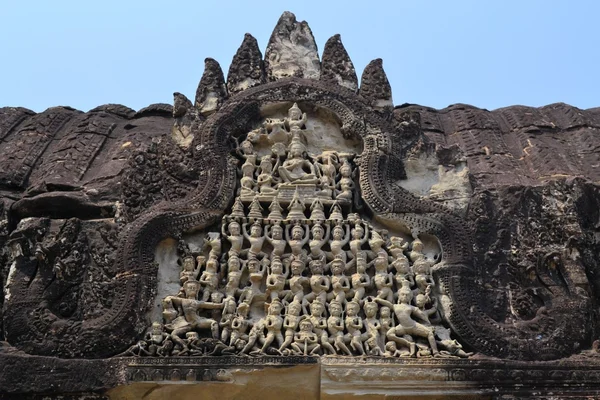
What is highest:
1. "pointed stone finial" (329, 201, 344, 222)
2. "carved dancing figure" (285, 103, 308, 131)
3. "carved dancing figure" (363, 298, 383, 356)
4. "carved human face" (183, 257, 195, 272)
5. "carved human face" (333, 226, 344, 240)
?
"carved dancing figure" (285, 103, 308, 131)

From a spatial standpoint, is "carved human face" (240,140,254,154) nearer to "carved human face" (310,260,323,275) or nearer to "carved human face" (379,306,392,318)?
"carved human face" (310,260,323,275)

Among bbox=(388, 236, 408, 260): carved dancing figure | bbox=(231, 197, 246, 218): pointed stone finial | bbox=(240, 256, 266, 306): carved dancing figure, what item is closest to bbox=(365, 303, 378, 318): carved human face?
bbox=(388, 236, 408, 260): carved dancing figure

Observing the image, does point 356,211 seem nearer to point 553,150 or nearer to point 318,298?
point 318,298

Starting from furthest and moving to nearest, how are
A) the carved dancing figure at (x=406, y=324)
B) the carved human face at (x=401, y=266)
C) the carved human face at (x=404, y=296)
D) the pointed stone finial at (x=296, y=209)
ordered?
the pointed stone finial at (x=296, y=209) → the carved human face at (x=401, y=266) → the carved human face at (x=404, y=296) → the carved dancing figure at (x=406, y=324)

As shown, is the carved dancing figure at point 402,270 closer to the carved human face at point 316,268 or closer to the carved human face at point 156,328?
the carved human face at point 316,268

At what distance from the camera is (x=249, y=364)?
17.4ft

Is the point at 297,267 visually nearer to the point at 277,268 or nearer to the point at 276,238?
the point at 277,268

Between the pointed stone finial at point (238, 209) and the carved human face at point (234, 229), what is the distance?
112mm

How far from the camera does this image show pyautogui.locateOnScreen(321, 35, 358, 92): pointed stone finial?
24.6 feet

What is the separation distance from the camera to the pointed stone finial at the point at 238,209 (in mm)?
6207

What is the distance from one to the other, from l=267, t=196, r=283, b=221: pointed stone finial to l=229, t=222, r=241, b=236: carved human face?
29cm

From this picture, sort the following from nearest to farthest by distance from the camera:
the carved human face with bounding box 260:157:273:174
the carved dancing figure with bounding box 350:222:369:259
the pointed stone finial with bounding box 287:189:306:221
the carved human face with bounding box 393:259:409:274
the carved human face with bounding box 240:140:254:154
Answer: the carved human face with bounding box 393:259:409:274, the carved dancing figure with bounding box 350:222:369:259, the pointed stone finial with bounding box 287:189:306:221, the carved human face with bounding box 260:157:273:174, the carved human face with bounding box 240:140:254:154

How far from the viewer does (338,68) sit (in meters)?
7.59

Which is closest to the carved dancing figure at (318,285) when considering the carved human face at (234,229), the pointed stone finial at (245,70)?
the carved human face at (234,229)
